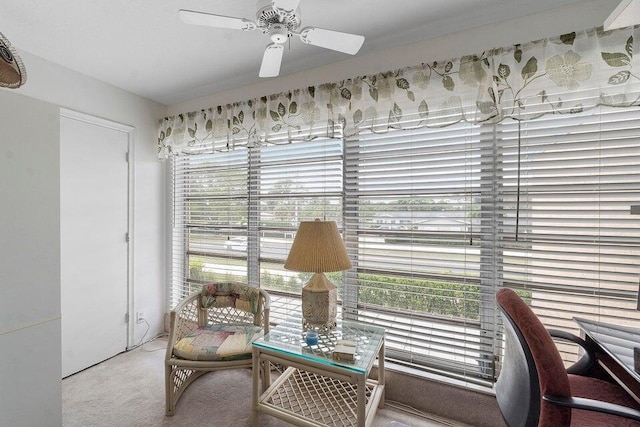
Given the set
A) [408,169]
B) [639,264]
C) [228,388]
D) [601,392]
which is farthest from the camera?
[228,388]

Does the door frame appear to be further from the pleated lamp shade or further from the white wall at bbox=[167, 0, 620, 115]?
the pleated lamp shade

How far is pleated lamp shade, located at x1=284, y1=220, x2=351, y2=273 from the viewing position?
181cm

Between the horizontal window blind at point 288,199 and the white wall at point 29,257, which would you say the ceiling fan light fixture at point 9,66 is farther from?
the horizontal window blind at point 288,199

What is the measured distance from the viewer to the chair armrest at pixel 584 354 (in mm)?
1463

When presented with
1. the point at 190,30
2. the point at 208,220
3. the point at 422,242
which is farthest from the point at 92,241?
the point at 422,242

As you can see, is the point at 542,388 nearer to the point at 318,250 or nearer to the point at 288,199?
the point at 318,250

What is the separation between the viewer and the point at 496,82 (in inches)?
68.4

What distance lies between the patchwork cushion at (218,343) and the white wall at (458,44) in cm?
194

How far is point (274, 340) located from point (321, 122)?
1.58 m

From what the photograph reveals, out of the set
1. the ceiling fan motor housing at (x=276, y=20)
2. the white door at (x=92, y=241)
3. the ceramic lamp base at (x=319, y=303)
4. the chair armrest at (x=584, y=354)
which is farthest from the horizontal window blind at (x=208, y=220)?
the chair armrest at (x=584, y=354)

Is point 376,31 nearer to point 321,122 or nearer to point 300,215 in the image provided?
point 321,122

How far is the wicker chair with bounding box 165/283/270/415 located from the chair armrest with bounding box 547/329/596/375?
68.5 inches

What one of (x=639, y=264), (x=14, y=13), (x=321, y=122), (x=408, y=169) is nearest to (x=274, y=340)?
(x=408, y=169)

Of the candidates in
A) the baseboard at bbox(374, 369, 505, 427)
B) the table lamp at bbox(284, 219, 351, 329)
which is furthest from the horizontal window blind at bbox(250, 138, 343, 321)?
the baseboard at bbox(374, 369, 505, 427)
